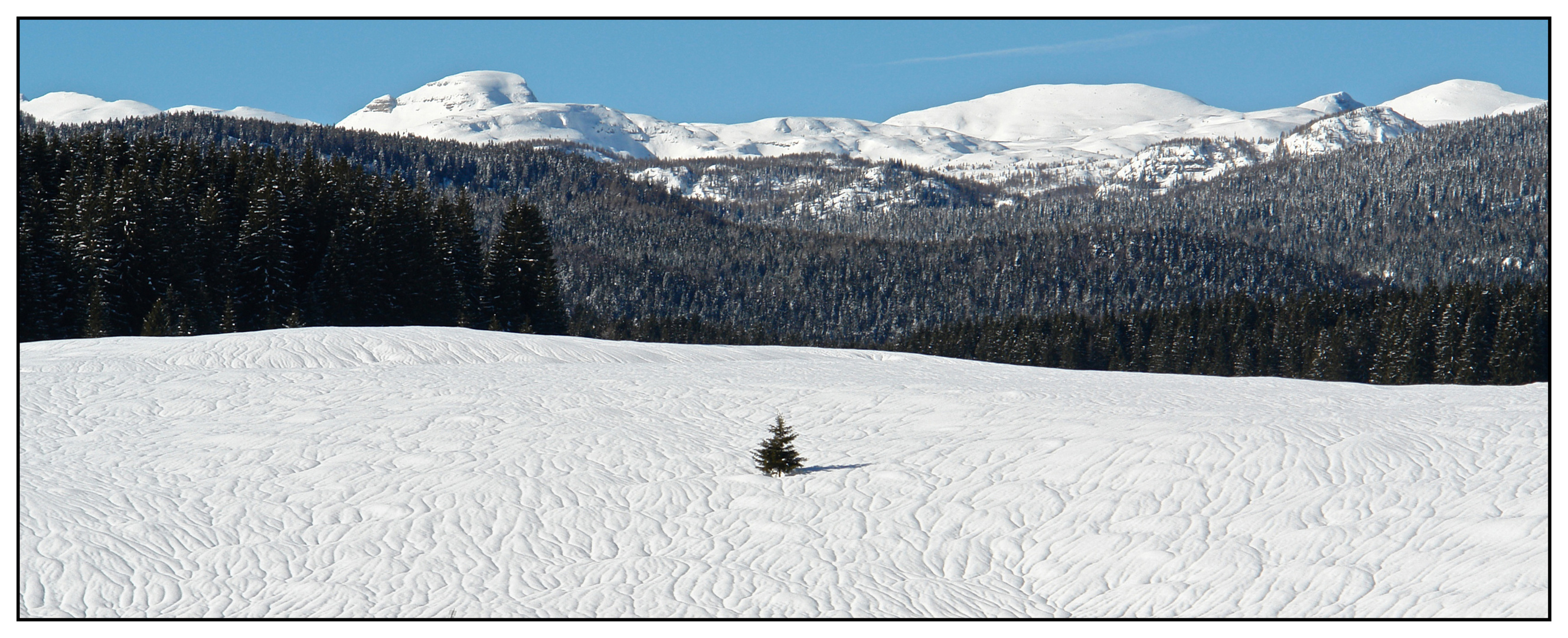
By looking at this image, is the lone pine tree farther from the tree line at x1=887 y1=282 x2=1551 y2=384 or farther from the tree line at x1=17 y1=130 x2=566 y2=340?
the tree line at x1=887 y1=282 x2=1551 y2=384

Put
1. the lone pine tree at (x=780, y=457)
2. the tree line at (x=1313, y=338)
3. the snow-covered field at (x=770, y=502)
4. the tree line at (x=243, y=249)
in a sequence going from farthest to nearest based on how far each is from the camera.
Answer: the tree line at (x=1313, y=338)
the tree line at (x=243, y=249)
the lone pine tree at (x=780, y=457)
the snow-covered field at (x=770, y=502)

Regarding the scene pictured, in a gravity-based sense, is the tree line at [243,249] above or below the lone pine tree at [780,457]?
above

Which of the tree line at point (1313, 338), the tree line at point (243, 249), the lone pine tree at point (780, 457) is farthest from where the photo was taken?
the tree line at point (1313, 338)

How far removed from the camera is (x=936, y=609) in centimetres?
1122

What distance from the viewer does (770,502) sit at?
1493 cm

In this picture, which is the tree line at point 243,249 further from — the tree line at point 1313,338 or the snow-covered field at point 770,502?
the tree line at point 1313,338

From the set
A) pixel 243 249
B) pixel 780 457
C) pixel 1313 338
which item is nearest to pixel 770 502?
pixel 780 457

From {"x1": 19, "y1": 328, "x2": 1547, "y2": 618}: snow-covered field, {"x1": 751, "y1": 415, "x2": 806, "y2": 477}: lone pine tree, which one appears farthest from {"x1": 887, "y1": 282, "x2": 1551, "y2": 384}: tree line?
{"x1": 751, "y1": 415, "x2": 806, "y2": 477}: lone pine tree

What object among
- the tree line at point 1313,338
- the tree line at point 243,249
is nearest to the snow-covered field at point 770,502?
the tree line at point 243,249

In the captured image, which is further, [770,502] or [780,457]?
[780,457]

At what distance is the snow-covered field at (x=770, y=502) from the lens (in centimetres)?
1130

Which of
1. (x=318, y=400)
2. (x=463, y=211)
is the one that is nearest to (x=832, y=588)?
(x=318, y=400)

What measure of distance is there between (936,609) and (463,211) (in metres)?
55.8

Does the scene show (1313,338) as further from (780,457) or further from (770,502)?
(770,502)
